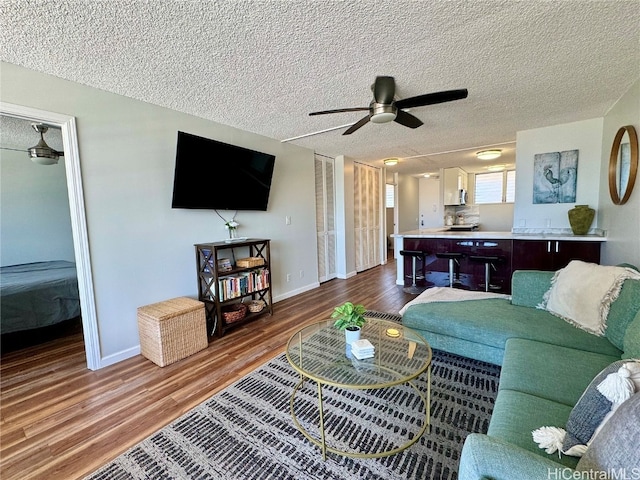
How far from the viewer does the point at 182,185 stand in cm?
281

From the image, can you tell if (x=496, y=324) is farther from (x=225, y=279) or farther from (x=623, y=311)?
(x=225, y=279)

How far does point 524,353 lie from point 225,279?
2658 mm

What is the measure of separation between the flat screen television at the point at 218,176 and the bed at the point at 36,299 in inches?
60.7

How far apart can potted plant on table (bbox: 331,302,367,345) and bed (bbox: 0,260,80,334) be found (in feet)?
10.00

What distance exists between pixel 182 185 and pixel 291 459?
99.1 inches

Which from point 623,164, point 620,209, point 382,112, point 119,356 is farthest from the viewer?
point 620,209

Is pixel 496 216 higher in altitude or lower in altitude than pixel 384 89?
lower

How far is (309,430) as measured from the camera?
160 cm

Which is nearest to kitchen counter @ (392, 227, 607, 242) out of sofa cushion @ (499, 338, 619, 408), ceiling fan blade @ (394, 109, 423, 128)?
ceiling fan blade @ (394, 109, 423, 128)

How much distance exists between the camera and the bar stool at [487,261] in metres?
3.75

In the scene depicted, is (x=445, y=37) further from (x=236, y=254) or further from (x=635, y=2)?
(x=236, y=254)

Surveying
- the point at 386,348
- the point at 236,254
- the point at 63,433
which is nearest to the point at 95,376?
the point at 63,433

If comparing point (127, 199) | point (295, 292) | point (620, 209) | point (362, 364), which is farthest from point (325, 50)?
point (295, 292)

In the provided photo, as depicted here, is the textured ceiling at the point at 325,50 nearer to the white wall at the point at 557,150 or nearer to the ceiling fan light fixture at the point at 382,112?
the ceiling fan light fixture at the point at 382,112
